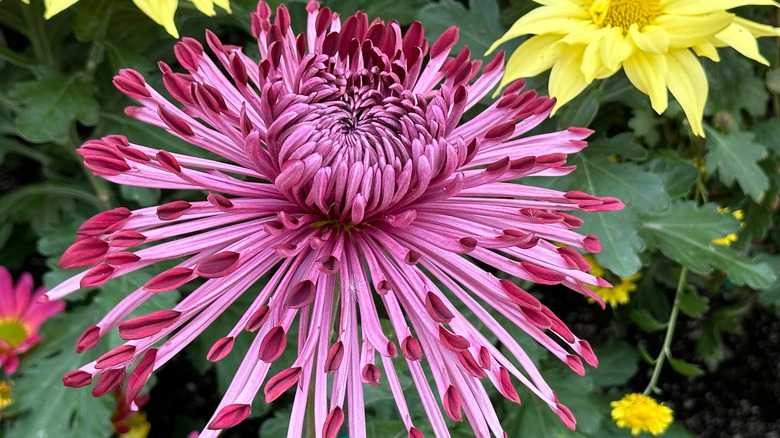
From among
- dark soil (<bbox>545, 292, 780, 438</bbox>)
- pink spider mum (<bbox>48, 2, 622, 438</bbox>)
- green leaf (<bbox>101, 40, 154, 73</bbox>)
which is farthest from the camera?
dark soil (<bbox>545, 292, 780, 438</bbox>)

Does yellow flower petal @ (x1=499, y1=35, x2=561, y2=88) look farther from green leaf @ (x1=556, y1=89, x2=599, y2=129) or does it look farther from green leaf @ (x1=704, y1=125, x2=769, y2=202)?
green leaf @ (x1=704, y1=125, x2=769, y2=202)

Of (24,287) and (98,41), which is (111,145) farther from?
(24,287)

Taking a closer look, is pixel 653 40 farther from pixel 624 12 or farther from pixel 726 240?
pixel 726 240

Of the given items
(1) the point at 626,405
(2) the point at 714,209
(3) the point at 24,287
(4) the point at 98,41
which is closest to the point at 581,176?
(2) the point at 714,209

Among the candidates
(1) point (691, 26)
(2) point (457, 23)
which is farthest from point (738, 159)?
(2) point (457, 23)

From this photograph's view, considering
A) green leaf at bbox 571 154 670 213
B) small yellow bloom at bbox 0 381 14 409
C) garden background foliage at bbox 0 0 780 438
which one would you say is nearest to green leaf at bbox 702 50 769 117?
garden background foliage at bbox 0 0 780 438
